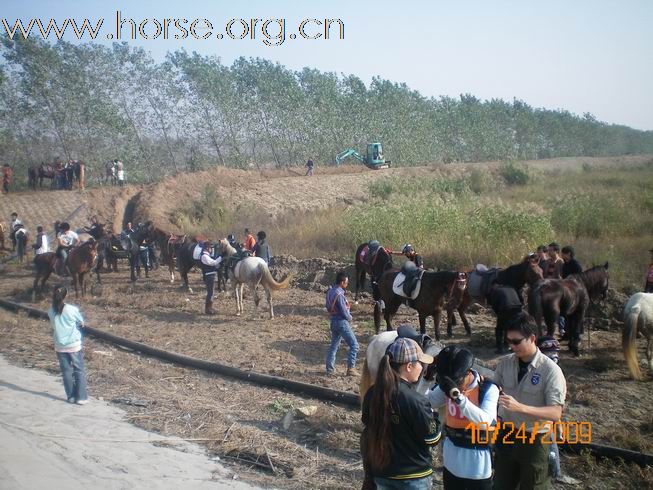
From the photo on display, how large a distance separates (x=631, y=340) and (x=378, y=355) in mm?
4617

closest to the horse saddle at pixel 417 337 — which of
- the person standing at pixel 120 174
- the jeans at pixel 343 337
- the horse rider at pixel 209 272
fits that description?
the jeans at pixel 343 337

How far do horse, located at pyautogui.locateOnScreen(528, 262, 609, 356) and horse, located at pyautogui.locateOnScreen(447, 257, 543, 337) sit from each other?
22.2 inches

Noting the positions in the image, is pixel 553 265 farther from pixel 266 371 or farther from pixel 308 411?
pixel 308 411

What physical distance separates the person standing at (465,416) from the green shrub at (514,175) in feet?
131

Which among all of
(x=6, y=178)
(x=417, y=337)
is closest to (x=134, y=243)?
(x=417, y=337)

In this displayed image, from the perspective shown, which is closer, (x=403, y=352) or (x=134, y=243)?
(x=403, y=352)

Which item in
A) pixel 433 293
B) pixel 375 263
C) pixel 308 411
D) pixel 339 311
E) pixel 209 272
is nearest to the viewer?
pixel 308 411

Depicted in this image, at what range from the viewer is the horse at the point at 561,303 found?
987 cm

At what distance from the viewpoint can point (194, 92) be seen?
42562mm

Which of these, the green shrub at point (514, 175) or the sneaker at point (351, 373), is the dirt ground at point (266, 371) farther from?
the green shrub at point (514, 175)

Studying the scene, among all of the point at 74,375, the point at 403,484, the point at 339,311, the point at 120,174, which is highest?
the point at 120,174

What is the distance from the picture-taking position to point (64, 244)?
16562mm

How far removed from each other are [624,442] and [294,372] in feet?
16.3

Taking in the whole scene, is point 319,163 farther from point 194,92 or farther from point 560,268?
point 560,268
